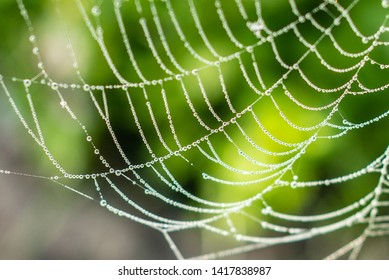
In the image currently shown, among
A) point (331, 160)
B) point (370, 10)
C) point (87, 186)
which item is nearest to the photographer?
Result: point (370, 10)

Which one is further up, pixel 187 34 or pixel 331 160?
pixel 187 34

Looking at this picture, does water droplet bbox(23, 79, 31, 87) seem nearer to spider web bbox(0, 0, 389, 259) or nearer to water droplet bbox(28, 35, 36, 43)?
spider web bbox(0, 0, 389, 259)

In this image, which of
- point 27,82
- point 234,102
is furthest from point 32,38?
point 234,102

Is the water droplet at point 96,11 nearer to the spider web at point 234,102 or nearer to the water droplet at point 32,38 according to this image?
the spider web at point 234,102

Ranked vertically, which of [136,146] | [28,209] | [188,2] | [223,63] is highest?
[188,2]

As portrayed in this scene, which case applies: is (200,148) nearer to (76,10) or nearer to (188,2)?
(188,2)

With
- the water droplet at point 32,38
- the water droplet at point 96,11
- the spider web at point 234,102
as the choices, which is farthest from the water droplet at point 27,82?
the water droplet at point 96,11

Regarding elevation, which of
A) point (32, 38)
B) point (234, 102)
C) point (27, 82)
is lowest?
point (234, 102)

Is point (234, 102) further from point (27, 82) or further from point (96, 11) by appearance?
point (27, 82)

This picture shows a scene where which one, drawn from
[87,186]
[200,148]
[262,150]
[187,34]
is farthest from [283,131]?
[87,186]
